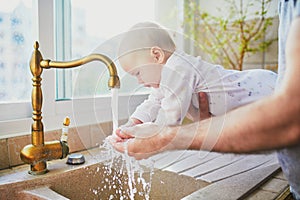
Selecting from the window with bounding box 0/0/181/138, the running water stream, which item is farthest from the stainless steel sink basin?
the window with bounding box 0/0/181/138

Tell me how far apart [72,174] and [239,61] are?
111 centimetres

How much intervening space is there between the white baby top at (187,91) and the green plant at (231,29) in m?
0.90

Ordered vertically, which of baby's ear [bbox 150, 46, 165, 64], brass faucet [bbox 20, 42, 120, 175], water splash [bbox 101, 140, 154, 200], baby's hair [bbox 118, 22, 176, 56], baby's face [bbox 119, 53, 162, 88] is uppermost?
baby's hair [bbox 118, 22, 176, 56]

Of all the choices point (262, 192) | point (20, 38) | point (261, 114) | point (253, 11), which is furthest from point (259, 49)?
point (261, 114)

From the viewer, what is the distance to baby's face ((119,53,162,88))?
61cm

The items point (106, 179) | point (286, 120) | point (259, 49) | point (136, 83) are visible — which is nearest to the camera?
point (286, 120)

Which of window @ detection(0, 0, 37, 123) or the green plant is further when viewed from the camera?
the green plant

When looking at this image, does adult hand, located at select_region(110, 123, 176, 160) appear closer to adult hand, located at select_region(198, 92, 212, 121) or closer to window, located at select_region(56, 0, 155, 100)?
adult hand, located at select_region(198, 92, 212, 121)

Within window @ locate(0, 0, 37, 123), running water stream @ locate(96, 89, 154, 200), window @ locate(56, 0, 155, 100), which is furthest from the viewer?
window @ locate(56, 0, 155, 100)

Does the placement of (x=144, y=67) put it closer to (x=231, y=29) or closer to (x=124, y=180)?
(x=124, y=180)

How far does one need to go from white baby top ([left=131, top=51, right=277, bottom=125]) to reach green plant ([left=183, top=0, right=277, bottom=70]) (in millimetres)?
898

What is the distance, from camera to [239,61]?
1615 mm

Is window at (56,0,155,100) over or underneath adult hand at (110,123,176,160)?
over

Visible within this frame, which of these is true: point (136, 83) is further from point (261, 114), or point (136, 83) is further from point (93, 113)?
point (261, 114)
